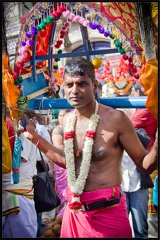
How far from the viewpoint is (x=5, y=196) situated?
126 inches

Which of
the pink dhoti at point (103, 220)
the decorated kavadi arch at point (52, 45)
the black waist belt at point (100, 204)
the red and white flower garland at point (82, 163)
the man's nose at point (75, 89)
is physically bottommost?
the pink dhoti at point (103, 220)

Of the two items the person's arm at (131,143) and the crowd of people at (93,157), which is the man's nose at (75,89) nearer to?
the crowd of people at (93,157)

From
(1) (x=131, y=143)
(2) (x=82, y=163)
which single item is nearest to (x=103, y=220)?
(2) (x=82, y=163)

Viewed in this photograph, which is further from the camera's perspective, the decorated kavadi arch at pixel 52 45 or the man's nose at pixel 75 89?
the decorated kavadi arch at pixel 52 45

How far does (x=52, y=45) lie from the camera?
3.75 m

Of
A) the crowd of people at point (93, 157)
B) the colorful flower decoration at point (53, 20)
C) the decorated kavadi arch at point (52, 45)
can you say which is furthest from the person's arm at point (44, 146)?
the colorful flower decoration at point (53, 20)

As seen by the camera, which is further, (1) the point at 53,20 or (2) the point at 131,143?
(1) the point at 53,20

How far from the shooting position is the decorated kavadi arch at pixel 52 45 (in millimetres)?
2717

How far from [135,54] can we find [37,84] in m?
1.29

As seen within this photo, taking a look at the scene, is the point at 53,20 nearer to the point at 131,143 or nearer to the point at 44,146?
the point at 44,146

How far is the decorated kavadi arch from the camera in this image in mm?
2717

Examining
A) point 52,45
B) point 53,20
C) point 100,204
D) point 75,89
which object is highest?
point 53,20

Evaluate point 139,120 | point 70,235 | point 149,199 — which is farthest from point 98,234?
point 149,199

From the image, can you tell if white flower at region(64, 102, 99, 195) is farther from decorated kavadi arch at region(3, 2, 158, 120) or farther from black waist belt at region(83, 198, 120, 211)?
decorated kavadi arch at region(3, 2, 158, 120)
